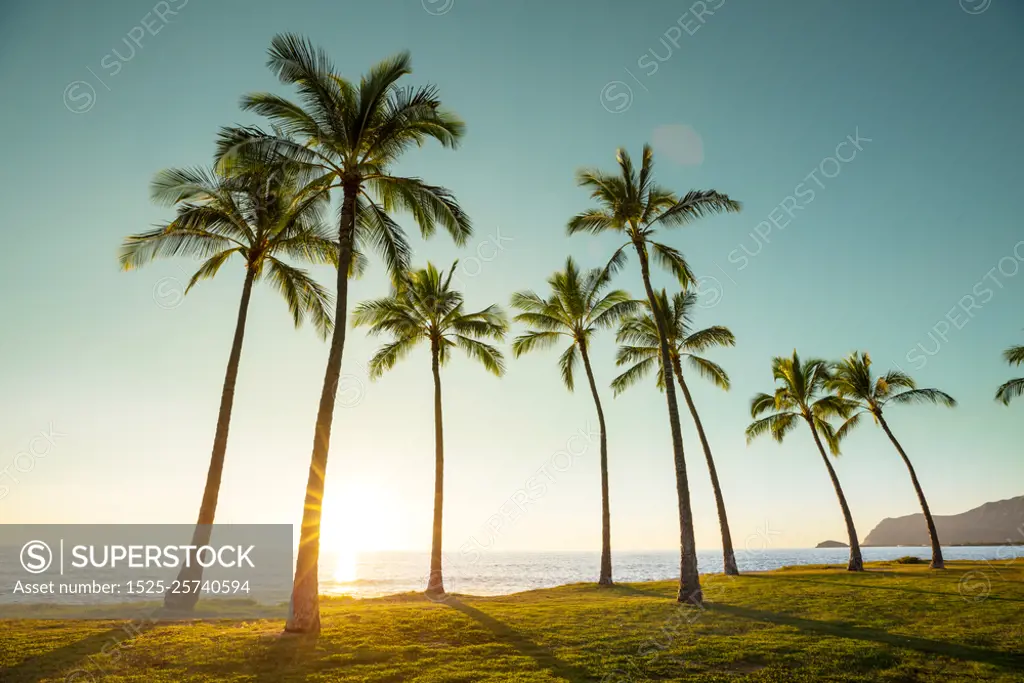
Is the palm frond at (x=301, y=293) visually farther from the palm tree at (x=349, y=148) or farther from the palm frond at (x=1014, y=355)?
the palm frond at (x=1014, y=355)

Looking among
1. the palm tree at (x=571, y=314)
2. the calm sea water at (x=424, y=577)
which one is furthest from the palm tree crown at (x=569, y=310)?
the calm sea water at (x=424, y=577)

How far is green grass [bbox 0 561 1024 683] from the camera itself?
337 inches

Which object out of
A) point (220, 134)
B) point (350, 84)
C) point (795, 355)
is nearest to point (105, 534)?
point (220, 134)

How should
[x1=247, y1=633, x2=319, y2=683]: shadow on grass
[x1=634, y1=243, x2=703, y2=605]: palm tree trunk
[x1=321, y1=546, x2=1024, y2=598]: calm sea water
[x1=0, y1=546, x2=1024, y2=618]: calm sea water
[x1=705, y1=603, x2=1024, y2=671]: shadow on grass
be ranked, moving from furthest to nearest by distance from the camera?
[x1=321, y1=546, x2=1024, y2=598]: calm sea water, [x1=0, y1=546, x2=1024, y2=618]: calm sea water, [x1=634, y1=243, x2=703, y2=605]: palm tree trunk, [x1=705, y1=603, x2=1024, y2=671]: shadow on grass, [x1=247, y1=633, x2=319, y2=683]: shadow on grass

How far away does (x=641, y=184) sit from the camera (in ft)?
66.6

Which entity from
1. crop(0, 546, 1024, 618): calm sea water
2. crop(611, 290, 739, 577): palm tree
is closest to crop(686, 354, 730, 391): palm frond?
crop(611, 290, 739, 577): palm tree

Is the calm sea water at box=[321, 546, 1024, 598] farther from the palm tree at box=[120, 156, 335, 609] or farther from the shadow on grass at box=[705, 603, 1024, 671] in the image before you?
the shadow on grass at box=[705, 603, 1024, 671]

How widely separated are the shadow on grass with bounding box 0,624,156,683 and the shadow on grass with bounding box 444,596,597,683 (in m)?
7.23

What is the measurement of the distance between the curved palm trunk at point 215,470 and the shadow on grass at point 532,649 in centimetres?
774

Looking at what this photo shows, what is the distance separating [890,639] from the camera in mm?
11102

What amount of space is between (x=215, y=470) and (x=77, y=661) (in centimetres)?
698

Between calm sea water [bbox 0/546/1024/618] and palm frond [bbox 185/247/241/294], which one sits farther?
calm sea water [bbox 0/546/1024/618]

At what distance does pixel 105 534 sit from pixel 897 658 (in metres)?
26.9

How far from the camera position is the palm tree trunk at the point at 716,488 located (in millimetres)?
26270
